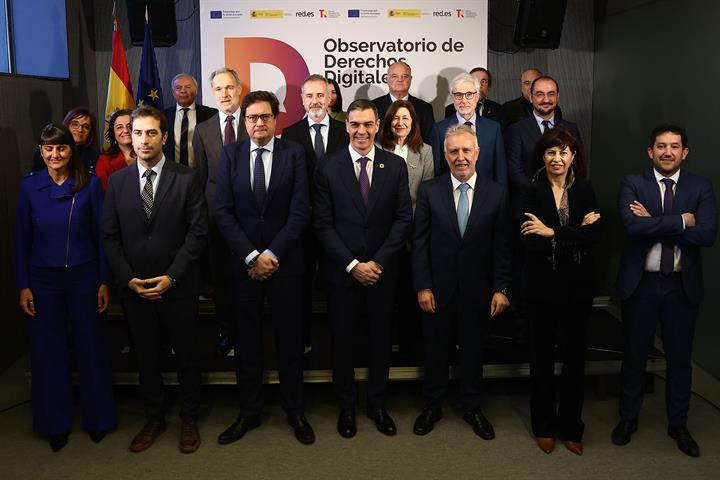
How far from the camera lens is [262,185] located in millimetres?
3609

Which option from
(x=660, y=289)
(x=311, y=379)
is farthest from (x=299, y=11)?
(x=660, y=289)

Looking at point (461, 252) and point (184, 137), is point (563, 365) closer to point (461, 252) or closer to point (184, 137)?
point (461, 252)

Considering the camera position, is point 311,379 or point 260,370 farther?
point 311,379

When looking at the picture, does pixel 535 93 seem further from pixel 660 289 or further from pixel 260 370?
pixel 260 370

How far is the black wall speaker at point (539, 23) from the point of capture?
245 inches

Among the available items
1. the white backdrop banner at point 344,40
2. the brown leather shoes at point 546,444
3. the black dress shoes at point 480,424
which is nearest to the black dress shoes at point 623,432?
the brown leather shoes at point 546,444

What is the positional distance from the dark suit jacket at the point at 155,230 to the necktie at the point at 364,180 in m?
0.82

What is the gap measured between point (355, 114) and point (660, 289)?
68.6 inches

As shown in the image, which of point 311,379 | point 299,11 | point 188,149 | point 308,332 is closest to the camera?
point 311,379

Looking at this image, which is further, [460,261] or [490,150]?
[490,150]

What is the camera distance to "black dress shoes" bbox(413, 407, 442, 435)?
3.82 m

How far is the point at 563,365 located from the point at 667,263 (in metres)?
0.71

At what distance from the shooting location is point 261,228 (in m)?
3.62

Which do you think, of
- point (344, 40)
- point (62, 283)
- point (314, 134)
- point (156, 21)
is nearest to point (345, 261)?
point (314, 134)
